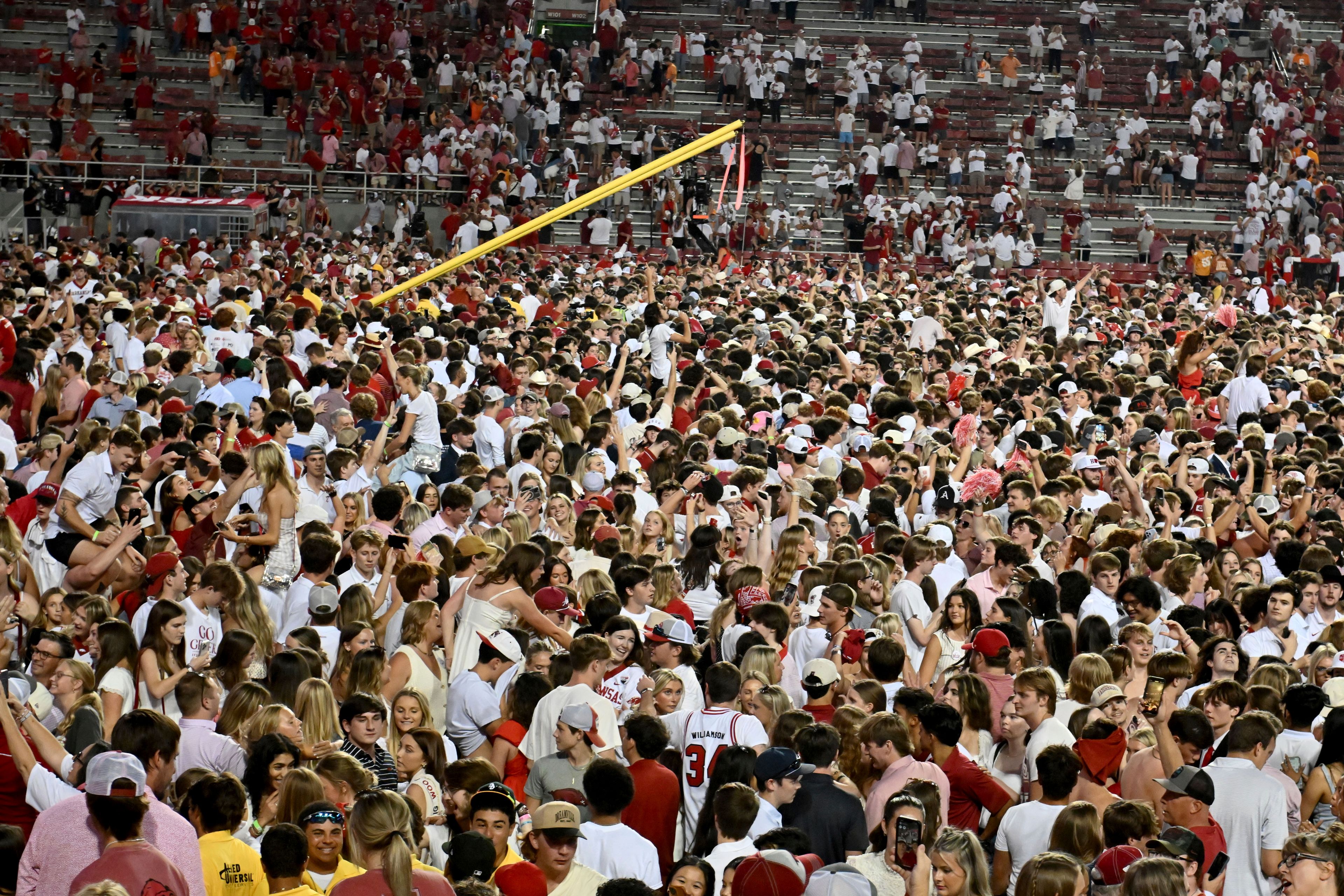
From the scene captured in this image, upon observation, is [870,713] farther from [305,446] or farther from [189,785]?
[305,446]

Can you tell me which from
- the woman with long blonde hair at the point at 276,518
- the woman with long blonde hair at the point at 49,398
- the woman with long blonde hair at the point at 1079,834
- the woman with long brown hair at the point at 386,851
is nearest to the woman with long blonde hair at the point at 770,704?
the woman with long blonde hair at the point at 1079,834

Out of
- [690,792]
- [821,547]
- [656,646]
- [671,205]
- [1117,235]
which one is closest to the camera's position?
[690,792]

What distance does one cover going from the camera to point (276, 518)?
8789 mm

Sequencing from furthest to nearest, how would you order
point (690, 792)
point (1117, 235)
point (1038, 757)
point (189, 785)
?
1. point (1117, 235)
2. point (690, 792)
3. point (1038, 757)
4. point (189, 785)

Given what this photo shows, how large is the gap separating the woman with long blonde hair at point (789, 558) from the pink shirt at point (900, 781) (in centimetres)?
282

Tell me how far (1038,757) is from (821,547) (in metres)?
4.16

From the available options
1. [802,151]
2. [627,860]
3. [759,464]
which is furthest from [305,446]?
[802,151]

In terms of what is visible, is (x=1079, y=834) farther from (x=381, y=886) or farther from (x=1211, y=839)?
(x=381, y=886)

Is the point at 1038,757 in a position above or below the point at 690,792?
above

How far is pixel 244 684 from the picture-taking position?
6.41 metres

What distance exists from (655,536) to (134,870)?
16.5 feet

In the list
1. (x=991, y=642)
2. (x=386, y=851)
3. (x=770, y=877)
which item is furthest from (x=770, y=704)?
(x=386, y=851)

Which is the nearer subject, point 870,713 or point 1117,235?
point 870,713

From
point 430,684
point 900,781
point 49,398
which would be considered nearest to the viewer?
point 900,781
